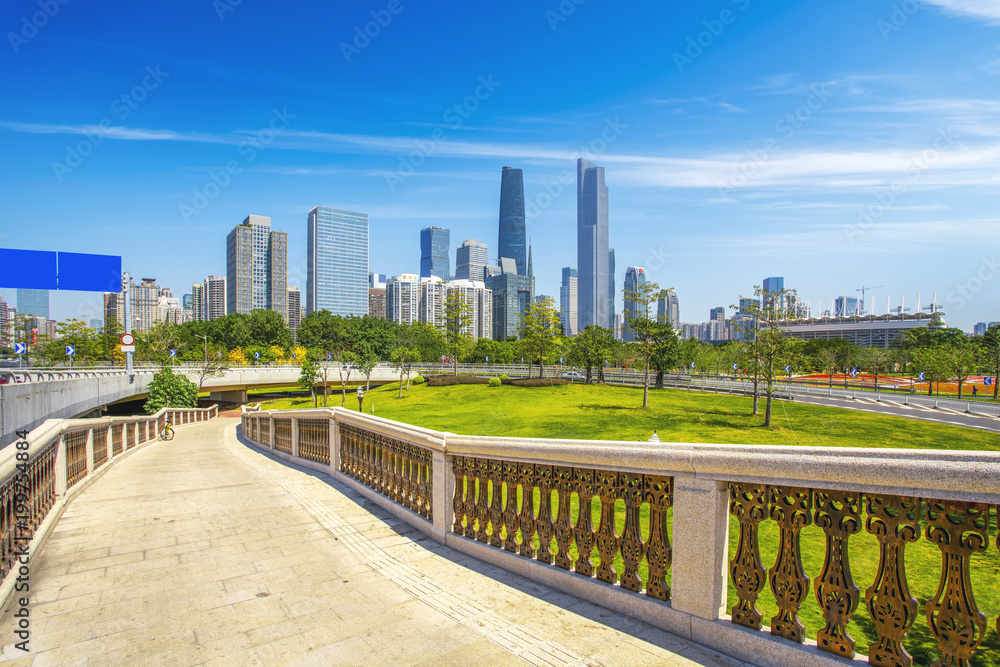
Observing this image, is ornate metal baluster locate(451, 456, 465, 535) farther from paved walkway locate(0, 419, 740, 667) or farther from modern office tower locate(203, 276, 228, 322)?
modern office tower locate(203, 276, 228, 322)

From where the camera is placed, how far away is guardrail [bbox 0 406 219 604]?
4.56 m

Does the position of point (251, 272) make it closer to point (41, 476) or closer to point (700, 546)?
point (41, 476)

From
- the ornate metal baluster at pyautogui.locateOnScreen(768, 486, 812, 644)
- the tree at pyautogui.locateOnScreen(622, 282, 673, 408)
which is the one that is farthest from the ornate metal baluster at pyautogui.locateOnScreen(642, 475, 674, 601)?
the tree at pyautogui.locateOnScreen(622, 282, 673, 408)

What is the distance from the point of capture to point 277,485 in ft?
29.9

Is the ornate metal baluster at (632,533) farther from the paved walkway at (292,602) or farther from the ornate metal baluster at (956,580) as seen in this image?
the ornate metal baluster at (956,580)

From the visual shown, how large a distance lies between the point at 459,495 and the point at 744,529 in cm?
316

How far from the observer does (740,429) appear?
20.9 meters

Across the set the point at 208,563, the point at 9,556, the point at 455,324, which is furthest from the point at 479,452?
the point at 455,324

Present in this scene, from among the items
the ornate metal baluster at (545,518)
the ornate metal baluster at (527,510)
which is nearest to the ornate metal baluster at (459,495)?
the ornate metal baluster at (527,510)

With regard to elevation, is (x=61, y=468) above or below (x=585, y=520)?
below

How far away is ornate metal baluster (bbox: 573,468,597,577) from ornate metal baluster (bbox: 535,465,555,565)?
1.03 feet

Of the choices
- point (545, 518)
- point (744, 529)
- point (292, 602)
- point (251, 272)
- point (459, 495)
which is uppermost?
point (251, 272)

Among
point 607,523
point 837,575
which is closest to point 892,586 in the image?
point 837,575

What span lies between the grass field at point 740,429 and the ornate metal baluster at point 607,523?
1641mm
